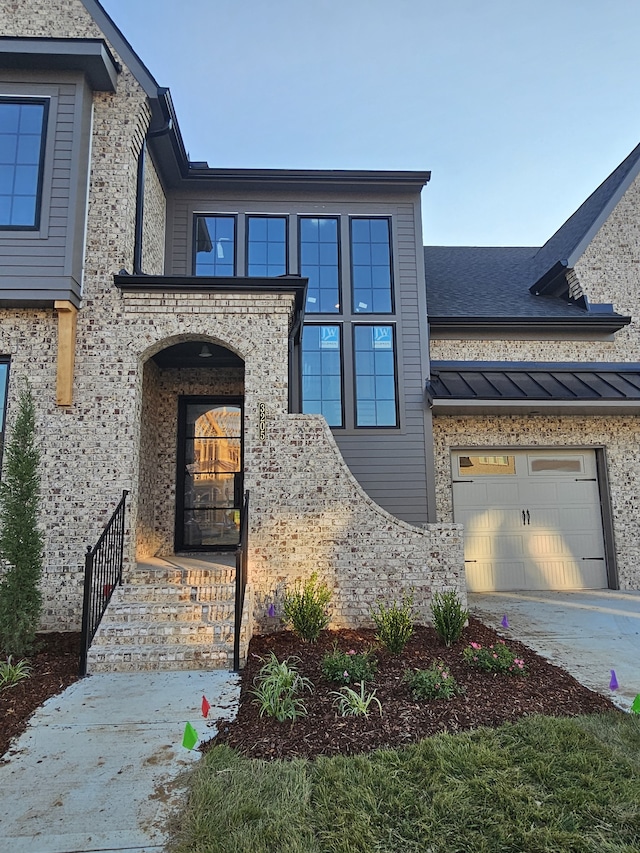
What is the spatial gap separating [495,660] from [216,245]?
827 centimetres

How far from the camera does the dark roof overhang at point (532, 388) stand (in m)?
8.73

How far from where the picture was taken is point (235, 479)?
8391 mm

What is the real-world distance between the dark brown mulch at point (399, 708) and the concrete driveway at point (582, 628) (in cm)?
37

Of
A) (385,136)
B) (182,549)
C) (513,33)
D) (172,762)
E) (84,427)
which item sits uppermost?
(385,136)

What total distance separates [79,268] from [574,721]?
720 cm

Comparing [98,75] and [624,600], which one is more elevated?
[98,75]

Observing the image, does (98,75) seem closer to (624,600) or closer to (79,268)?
(79,268)

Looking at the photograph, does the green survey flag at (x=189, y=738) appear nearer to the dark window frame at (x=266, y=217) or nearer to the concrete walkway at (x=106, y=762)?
the concrete walkway at (x=106, y=762)

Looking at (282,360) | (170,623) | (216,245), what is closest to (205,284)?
(282,360)

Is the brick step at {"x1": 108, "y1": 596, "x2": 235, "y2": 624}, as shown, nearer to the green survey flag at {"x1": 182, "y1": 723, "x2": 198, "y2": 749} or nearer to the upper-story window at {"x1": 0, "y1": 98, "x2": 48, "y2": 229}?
the green survey flag at {"x1": 182, "y1": 723, "x2": 198, "y2": 749}

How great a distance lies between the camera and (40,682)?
4.56 m

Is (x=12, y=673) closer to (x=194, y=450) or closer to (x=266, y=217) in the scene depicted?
(x=194, y=450)

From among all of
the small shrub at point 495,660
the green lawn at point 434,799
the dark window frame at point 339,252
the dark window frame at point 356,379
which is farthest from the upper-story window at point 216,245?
the green lawn at point 434,799

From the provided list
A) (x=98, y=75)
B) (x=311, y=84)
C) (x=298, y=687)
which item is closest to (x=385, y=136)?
(x=311, y=84)
